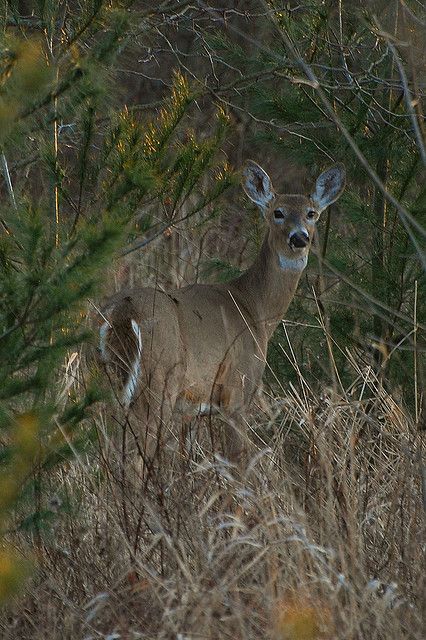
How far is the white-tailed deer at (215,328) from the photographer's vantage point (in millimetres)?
5922

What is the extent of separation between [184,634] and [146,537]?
83 centimetres

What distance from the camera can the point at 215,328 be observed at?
6.57 meters

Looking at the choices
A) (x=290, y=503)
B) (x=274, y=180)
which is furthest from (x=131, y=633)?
(x=274, y=180)

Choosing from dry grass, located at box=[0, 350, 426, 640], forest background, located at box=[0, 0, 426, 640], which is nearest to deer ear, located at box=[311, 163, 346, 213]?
forest background, located at box=[0, 0, 426, 640]

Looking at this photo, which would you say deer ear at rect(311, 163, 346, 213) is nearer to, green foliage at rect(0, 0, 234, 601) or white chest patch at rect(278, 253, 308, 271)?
white chest patch at rect(278, 253, 308, 271)

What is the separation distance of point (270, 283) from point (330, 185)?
2.28ft

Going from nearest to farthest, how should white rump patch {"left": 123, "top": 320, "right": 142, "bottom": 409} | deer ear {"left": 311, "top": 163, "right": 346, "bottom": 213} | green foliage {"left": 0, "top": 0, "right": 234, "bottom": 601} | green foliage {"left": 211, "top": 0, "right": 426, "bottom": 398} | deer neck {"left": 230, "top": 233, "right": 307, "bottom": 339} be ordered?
green foliage {"left": 0, "top": 0, "right": 234, "bottom": 601} → white rump patch {"left": 123, "top": 320, "right": 142, "bottom": 409} → green foliage {"left": 211, "top": 0, "right": 426, "bottom": 398} → deer ear {"left": 311, "top": 163, "right": 346, "bottom": 213} → deer neck {"left": 230, "top": 233, "right": 307, "bottom": 339}

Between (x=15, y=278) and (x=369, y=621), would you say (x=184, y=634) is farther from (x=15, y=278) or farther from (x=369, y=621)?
(x=15, y=278)

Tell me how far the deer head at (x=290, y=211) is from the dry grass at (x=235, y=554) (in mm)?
2759

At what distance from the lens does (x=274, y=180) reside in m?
12.4

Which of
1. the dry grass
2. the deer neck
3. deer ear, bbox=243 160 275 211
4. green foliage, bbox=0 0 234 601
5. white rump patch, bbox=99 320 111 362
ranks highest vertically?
green foliage, bbox=0 0 234 601

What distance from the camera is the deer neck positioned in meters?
7.35

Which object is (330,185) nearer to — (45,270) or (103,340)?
(103,340)

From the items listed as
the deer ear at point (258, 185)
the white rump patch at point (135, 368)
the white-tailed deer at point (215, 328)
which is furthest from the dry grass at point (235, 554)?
the deer ear at point (258, 185)
